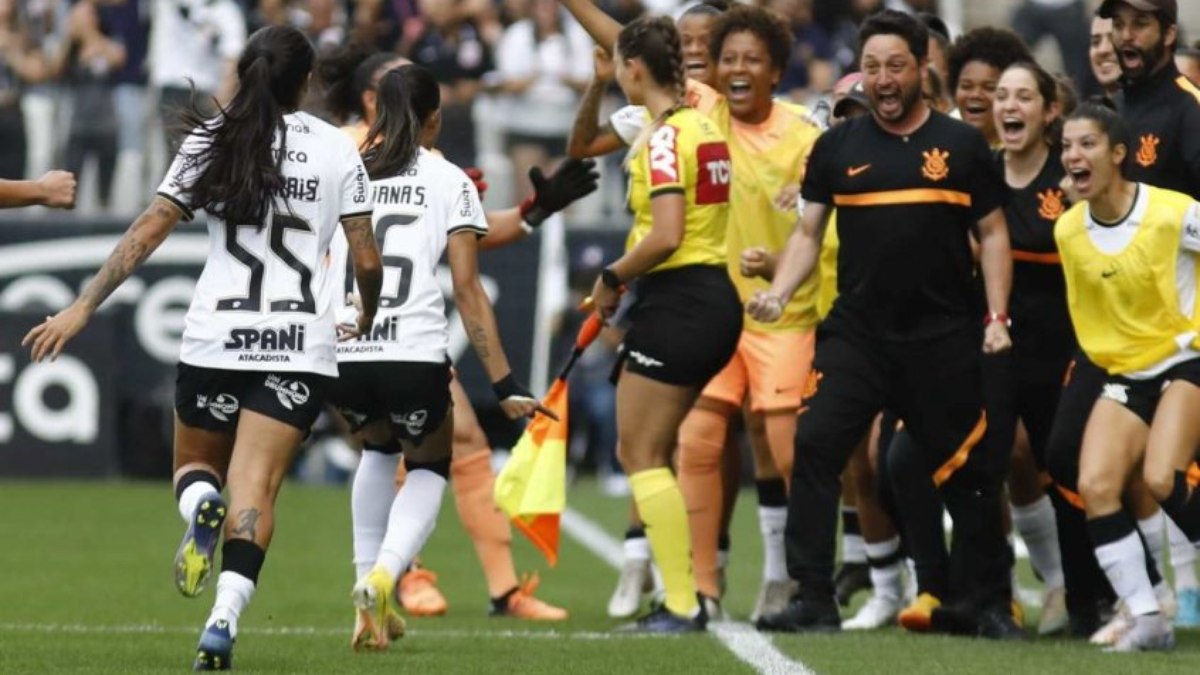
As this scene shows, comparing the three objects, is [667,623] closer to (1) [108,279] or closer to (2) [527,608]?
(2) [527,608]

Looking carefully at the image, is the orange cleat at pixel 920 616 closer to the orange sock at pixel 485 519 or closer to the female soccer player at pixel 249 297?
the orange sock at pixel 485 519

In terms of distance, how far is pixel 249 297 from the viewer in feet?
26.9

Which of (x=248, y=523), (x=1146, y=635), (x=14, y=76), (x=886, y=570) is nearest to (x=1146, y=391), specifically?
(x=1146, y=635)

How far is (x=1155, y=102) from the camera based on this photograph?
9859mm

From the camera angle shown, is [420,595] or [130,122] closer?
[420,595]

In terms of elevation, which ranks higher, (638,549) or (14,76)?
(14,76)

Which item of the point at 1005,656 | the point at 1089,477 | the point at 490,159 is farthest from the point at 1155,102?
the point at 490,159

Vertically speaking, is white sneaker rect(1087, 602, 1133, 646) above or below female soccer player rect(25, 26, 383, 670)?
below

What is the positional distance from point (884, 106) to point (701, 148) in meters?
0.73

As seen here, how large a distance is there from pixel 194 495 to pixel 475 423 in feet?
Answer: 11.8

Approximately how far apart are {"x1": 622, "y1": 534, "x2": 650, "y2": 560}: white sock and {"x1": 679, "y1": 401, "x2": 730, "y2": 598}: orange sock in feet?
1.39

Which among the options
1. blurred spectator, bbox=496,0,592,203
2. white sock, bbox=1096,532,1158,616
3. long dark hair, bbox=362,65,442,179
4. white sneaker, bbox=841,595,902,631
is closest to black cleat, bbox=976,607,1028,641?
white sock, bbox=1096,532,1158,616

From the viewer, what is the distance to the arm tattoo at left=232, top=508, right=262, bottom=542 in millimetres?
8148

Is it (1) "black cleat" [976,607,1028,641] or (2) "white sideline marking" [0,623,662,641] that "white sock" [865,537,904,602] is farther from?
(2) "white sideline marking" [0,623,662,641]
